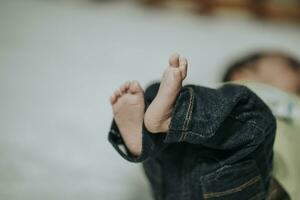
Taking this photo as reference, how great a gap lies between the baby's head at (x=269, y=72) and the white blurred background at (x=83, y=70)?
94 millimetres

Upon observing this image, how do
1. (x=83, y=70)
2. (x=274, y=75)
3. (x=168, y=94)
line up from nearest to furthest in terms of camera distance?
(x=168, y=94)
(x=274, y=75)
(x=83, y=70)

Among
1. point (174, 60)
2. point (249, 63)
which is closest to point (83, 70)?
point (249, 63)

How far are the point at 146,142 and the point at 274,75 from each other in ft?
1.46

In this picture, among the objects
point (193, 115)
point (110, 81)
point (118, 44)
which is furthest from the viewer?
point (118, 44)

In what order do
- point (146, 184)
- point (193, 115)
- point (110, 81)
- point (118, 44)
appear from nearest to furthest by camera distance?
point (193, 115) → point (146, 184) → point (110, 81) → point (118, 44)

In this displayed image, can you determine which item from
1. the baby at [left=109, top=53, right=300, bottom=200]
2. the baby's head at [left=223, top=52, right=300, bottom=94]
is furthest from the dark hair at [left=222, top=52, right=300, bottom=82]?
the baby at [left=109, top=53, right=300, bottom=200]

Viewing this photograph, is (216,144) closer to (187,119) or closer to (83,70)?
(187,119)

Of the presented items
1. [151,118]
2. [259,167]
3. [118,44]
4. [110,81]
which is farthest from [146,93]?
[118,44]

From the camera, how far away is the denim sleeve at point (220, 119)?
636 millimetres

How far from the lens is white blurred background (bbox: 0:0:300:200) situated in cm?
86

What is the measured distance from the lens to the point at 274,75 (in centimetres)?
101

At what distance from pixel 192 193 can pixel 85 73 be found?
506mm

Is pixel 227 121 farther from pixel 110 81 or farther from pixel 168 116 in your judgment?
pixel 110 81

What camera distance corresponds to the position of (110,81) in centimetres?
110
